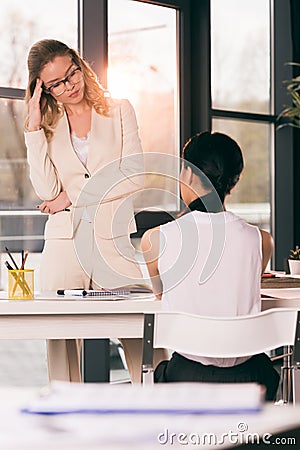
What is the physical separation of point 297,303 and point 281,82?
3.03 m

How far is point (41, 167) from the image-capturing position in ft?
11.8

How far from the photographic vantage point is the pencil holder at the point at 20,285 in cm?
295

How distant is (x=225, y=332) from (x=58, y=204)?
4.88 ft

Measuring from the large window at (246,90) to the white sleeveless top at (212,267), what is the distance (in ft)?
9.25

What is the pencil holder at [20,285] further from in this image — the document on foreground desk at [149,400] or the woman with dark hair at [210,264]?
the document on foreground desk at [149,400]

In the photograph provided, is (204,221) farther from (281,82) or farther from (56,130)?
(281,82)

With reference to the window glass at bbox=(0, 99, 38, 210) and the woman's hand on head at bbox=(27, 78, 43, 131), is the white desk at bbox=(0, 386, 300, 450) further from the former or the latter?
the window glass at bbox=(0, 99, 38, 210)

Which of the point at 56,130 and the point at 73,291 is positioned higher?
the point at 56,130

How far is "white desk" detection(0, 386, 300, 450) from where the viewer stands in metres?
0.94

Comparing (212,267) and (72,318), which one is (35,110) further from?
(212,267)

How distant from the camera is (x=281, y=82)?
5.73 metres

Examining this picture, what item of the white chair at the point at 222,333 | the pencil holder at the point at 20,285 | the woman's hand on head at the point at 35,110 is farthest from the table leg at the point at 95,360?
the white chair at the point at 222,333

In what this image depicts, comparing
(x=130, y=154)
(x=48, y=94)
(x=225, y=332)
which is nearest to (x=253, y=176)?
(x=130, y=154)

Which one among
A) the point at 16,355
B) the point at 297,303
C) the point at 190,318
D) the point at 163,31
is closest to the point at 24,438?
the point at 190,318
